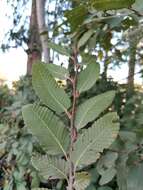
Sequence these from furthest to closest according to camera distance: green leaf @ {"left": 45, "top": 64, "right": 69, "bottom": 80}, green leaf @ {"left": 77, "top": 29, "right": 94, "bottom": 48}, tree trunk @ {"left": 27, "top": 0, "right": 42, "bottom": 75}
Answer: tree trunk @ {"left": 27, "top": 0, "right": 42, "bottom": 75} → green leaf @ {"left": 77, "top": 29, "right": 94, "bottom": 48} → green leaf @ {"left": 45, "top": 64, "right": 69, "bottom": 80}

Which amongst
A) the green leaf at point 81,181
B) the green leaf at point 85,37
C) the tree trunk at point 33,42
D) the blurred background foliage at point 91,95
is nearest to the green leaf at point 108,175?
the blurred background foliage at point 91,95

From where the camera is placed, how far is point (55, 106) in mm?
658

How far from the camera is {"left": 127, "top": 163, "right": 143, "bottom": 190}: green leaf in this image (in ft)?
2.85

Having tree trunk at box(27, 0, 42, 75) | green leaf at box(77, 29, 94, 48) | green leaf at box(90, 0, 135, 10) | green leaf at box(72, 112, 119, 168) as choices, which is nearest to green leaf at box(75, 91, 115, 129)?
green leaf at box(72, 112, 119, 168)

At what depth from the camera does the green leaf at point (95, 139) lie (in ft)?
2.03

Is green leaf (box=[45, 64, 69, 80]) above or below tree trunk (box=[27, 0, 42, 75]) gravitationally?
above

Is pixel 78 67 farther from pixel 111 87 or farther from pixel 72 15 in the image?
pixel 111 87

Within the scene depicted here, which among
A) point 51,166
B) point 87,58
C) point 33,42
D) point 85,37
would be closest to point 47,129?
point 51,166

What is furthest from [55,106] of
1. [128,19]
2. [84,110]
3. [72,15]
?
[128,19]

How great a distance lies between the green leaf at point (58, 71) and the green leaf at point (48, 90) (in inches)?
2.4

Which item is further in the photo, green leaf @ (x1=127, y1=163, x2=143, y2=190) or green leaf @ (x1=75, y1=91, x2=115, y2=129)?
green leaf @ (x1=127, y1=163, x2=143, y2=190)

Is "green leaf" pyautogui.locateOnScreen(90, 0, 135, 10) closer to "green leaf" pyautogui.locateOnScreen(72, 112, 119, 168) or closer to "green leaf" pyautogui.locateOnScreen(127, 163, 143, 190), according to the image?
"green leaf" pyautogui.locateOnScreen(72, 112, 119, 168)

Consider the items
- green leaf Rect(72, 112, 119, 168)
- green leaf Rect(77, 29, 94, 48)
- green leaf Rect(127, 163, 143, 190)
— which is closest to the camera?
green leaf Rect(72, 112, 119, 168)

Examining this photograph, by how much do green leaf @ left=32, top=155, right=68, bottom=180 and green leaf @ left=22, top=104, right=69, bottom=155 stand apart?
0.01 meters
